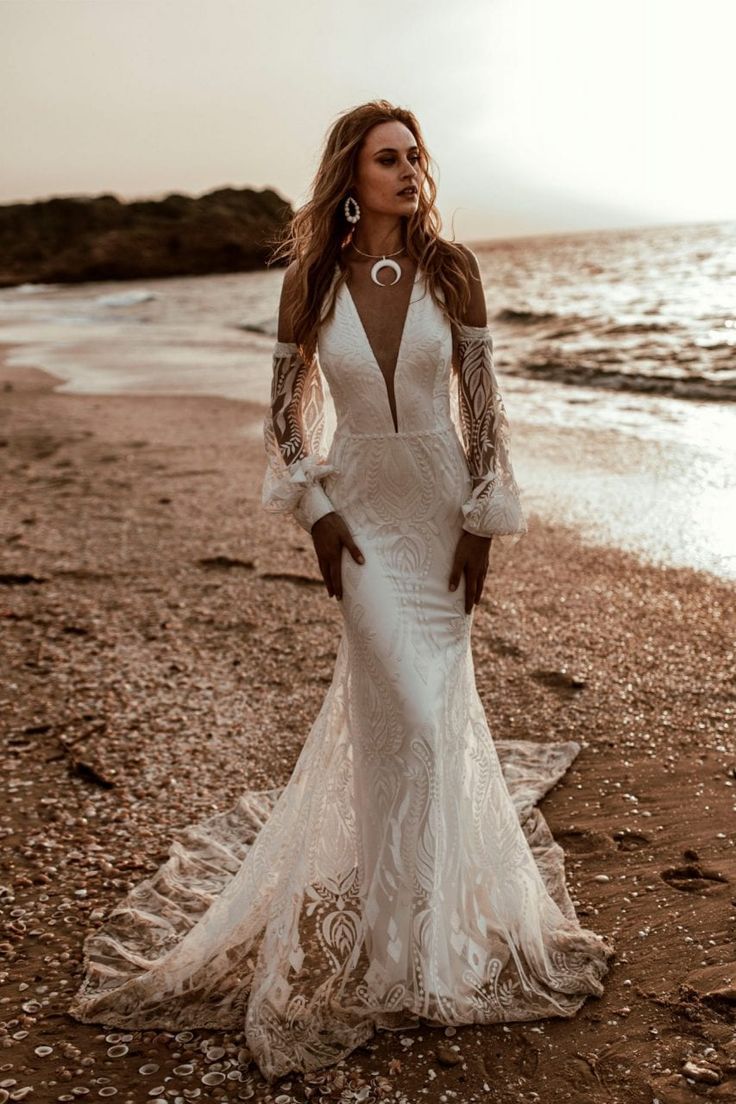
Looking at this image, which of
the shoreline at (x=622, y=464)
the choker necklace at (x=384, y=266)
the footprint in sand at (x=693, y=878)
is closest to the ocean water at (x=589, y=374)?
the shoreline at (x=622, y=464)

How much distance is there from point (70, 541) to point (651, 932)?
5374mm

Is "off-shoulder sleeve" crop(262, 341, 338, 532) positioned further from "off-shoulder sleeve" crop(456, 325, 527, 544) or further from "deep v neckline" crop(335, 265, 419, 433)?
"off-shoulder sleeve" crop(456, 325, 527, 544)

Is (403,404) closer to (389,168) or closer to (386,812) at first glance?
(389,168)

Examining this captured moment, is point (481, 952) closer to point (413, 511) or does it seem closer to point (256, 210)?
point (413, 511)

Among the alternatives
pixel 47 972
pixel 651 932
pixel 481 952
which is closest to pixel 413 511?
pixel 481 952

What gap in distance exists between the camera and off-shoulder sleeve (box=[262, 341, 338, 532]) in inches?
120

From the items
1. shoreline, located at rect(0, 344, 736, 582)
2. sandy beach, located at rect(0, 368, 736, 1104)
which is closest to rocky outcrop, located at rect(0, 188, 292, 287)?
shoreline, located at rect(0, 344, 736, 582)

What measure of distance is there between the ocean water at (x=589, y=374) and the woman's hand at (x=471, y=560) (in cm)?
392

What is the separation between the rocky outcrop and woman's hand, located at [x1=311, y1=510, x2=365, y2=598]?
223 ft

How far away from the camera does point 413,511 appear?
9.96 feet

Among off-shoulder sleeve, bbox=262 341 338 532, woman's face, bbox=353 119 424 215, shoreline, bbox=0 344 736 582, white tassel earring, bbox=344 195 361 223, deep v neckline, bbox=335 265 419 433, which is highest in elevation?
woman's face, bbox=353 119 424 215

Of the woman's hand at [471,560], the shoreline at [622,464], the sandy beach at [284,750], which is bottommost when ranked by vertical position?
the sandy beach at [284,750]

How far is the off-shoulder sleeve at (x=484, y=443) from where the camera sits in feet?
9.90

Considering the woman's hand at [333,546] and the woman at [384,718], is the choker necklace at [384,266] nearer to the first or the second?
the woman at [384,718]
